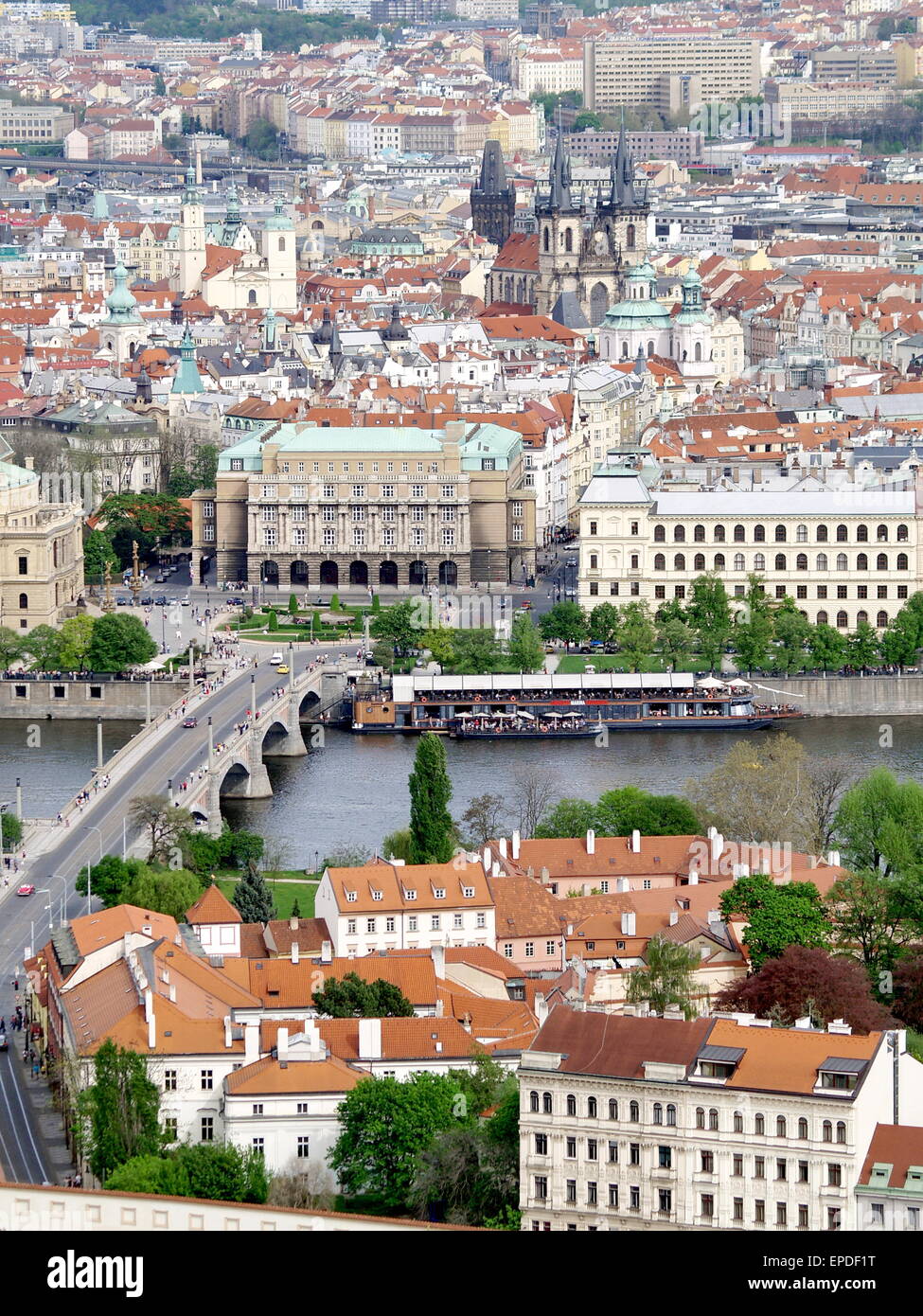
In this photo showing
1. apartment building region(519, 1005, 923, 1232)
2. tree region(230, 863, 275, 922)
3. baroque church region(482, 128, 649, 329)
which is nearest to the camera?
apartment building region(519, 1005, 923, 1232)

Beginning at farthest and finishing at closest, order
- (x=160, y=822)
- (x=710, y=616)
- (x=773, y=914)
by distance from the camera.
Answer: (x=710, y=616)
(x=160, y=822)
(x=773, y=914)

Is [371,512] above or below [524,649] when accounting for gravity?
above

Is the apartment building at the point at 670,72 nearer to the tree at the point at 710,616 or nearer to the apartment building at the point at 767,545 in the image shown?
the apartment building at the point at 767,545

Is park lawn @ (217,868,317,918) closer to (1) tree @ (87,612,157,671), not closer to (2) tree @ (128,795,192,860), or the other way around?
(2) tree @ (128,795,192,860)

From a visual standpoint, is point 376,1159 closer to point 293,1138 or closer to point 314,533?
point 293,1138

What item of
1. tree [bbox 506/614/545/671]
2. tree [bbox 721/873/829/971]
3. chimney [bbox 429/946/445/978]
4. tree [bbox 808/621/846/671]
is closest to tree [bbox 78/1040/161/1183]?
chimney [bbox 429/946/445/978]

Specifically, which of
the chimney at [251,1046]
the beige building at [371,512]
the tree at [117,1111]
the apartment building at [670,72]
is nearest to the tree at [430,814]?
the chimney at [251,1046]

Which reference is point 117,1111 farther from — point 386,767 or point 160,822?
point 386,767

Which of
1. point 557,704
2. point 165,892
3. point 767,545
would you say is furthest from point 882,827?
point 767,545
